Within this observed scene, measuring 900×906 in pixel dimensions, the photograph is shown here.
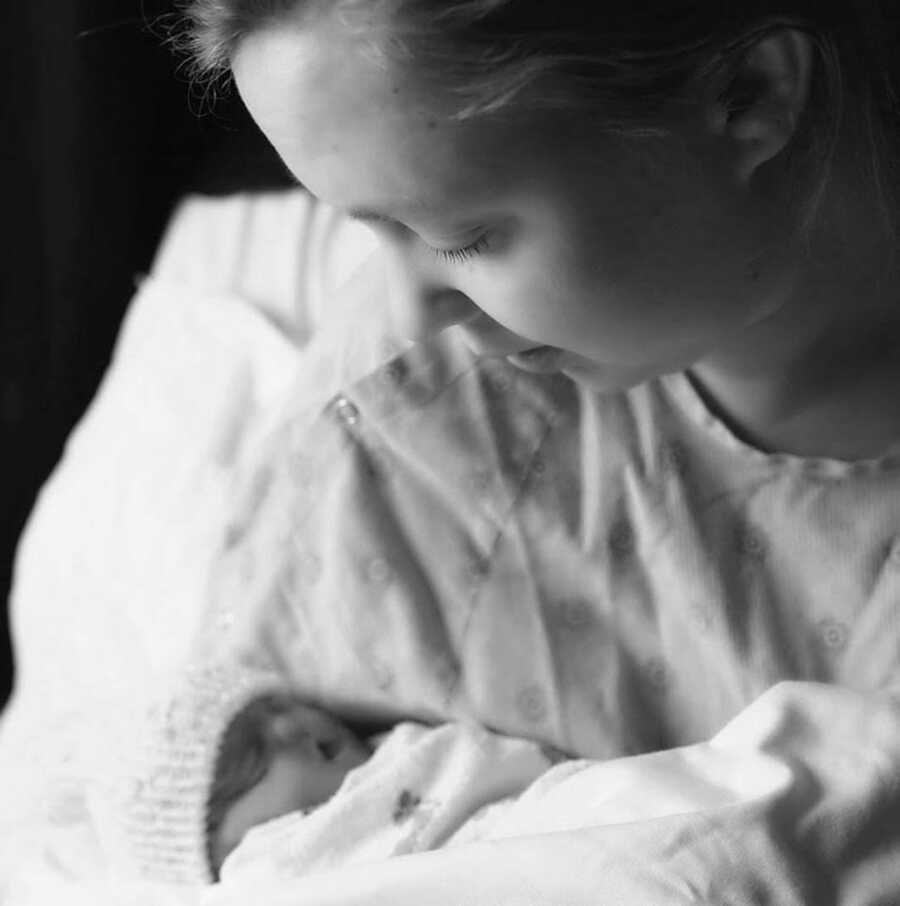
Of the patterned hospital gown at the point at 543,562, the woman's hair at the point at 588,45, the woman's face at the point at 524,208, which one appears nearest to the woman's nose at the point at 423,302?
the woman's face at the point at 524,208

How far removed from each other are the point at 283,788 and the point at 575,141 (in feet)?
1.69

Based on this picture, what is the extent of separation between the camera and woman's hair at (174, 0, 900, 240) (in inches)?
30.3

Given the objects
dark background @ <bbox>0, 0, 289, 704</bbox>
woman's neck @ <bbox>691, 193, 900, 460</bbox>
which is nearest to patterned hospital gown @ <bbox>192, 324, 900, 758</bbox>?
woman's neck @ <bbox>691, 193, 900, 460</bbox>

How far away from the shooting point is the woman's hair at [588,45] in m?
0.77

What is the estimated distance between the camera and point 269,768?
1091 millimetres

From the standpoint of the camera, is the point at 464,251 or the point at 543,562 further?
the point at 543,562

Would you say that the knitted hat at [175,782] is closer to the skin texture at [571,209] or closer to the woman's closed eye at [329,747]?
the woman's closed eye at [329,747]

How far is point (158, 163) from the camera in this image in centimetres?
168

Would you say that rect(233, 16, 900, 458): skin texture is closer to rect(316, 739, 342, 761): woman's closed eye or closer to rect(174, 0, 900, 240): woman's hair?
rect(174, 0, 900, 240): woman's hair

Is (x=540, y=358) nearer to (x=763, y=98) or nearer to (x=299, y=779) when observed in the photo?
(x=763, y=98)

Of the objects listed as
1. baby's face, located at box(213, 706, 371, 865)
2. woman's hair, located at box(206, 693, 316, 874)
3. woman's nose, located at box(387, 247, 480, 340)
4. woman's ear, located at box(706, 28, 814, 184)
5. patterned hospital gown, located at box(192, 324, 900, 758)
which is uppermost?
woman's ear, located at box(706, 28, 814, 184)

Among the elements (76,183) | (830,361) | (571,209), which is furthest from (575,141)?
(76,183)

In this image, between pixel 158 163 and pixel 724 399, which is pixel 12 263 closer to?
pixel 158 163

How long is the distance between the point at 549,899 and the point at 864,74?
0.48m
